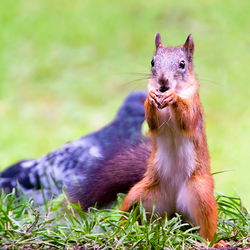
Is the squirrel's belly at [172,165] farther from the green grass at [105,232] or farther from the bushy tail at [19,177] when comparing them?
the bushy tail at [19,177]

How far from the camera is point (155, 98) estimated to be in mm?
2057

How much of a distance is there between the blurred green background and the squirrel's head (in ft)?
7.45

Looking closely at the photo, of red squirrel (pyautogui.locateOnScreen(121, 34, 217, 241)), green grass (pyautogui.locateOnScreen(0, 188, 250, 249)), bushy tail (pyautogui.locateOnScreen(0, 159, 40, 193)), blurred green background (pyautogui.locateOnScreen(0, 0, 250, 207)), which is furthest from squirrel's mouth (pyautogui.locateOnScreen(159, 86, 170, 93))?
blurred green background (pyautogui.locateOnScreen(0, 0, 250, 207))

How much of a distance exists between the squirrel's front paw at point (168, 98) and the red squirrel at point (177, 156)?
2 centimetres

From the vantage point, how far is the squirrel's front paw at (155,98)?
2035 millimetres

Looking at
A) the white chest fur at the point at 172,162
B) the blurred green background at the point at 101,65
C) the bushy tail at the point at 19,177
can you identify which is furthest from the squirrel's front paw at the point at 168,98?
the blurred green background at the point at 101,65

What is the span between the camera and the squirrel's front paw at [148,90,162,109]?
204 cm

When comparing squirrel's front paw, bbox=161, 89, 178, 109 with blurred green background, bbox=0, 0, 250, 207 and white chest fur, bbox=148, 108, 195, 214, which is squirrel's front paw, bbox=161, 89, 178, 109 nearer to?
white chest fur, bbox=148, 108, 195, 214

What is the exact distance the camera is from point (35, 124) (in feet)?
17.2

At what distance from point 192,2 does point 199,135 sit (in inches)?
213

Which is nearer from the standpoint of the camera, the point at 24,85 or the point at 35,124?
the point at 35,124

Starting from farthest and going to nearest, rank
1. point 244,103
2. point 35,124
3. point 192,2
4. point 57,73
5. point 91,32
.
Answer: point 192,2 < point 91,32 < point 57,73 < point 244,103 < point 35,124

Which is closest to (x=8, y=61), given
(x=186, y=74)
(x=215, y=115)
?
(x=215, y=115)

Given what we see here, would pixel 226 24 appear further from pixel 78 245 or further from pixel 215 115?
pixel 78 245
